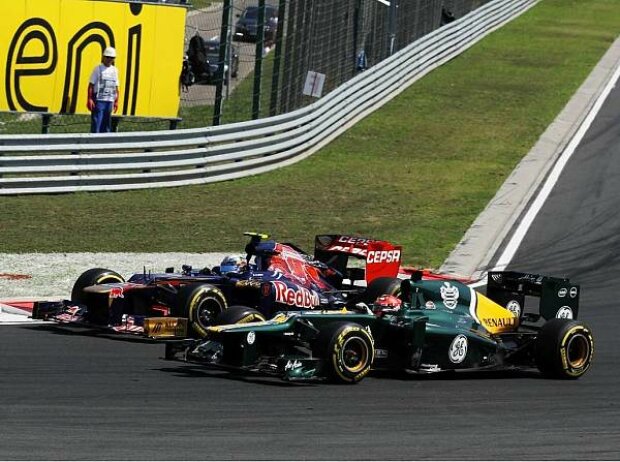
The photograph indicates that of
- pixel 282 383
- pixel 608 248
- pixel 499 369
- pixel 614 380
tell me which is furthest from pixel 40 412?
pixel 608 248

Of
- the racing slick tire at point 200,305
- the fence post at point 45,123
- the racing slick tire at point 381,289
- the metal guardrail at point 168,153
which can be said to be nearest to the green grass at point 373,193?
the metal guardrail at point 168,153

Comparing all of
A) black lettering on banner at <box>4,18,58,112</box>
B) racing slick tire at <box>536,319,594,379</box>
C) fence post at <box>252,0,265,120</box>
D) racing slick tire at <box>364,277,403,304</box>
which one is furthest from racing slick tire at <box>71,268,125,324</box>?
fence post at <box>252,0,265,120</box>

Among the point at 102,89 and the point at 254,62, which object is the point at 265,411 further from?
the point at 254,62

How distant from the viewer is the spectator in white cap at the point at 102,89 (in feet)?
68.2

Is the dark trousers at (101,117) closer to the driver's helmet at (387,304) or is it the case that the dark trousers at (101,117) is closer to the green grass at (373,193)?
the green grass at (373,193)

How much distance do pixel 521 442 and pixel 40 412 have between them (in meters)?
3.12

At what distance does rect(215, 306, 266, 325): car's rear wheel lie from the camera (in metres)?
11.0

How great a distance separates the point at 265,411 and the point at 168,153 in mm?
12363

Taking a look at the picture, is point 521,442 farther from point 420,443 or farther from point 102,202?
point 102,202

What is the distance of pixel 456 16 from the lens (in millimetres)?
38656

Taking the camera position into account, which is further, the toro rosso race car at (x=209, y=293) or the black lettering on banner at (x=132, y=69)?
the black lettering on banner at (x=132, y=69)

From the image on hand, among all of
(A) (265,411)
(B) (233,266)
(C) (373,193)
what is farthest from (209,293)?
(C) (373,193)

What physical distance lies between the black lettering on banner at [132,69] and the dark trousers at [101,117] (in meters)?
0.76

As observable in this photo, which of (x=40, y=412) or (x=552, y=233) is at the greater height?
(x=552, y=233)
